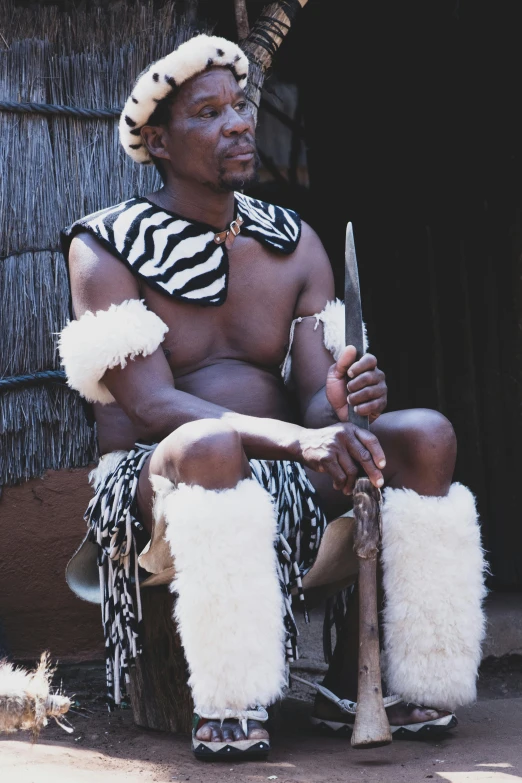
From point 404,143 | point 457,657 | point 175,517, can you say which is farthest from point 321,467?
point 404,143

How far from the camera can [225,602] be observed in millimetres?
2355

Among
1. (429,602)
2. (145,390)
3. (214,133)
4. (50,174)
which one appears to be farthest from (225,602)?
(50,174)

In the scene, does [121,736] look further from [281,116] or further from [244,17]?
[281,116]

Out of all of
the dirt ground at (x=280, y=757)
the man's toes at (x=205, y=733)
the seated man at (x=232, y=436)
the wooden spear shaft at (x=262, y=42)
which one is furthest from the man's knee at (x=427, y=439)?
the wooden spear shaft at (x=262, y=42)

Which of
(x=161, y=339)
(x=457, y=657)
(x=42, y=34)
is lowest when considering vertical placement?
(x=457, y=657)

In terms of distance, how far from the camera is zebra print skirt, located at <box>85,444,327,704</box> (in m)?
2.69

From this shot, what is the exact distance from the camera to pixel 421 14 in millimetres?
4898

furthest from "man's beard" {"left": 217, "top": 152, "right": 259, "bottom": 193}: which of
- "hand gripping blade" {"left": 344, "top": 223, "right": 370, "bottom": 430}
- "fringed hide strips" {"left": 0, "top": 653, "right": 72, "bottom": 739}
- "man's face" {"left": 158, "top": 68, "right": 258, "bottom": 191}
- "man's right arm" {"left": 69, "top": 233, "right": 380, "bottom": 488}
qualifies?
"fringed hide strips" {"left": 0, "top": 653, "right": 72, "bottom": 739}

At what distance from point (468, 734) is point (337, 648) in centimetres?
40

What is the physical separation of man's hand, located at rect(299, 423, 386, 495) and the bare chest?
646 mm

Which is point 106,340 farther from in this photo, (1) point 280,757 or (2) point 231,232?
(1) point 280,757

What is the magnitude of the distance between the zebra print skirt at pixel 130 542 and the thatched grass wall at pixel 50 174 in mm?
764

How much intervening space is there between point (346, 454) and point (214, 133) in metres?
1.08

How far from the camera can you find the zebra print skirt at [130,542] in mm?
2689
